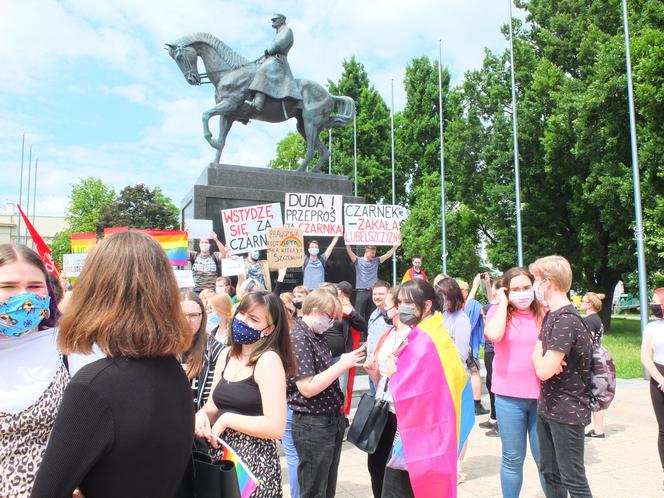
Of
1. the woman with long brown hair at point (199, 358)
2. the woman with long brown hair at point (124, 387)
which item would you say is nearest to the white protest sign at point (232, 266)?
the woman with long brown hair at point (199, 358)

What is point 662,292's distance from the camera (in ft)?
18.2

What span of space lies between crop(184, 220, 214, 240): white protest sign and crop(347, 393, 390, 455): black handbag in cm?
759

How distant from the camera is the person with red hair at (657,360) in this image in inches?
203

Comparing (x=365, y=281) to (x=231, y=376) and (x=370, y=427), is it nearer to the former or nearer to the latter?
(x=370, y=427)

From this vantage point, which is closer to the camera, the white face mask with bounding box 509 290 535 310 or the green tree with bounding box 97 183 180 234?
the white face mask with bounding box 509 290 535 310

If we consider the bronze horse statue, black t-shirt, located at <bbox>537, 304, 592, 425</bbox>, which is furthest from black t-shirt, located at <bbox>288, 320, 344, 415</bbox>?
the bronze horse statue

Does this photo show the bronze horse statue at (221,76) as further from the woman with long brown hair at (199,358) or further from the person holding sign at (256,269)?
the woman with long brown hair at (199,358)

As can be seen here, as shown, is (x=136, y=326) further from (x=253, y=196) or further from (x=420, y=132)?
(x=420, y=132)

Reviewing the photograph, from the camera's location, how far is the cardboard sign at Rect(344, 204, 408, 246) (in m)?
12.1

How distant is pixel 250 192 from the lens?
12367 mm

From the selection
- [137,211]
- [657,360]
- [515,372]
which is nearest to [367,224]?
[657,360]

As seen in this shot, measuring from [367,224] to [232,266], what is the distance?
3568 millimetres

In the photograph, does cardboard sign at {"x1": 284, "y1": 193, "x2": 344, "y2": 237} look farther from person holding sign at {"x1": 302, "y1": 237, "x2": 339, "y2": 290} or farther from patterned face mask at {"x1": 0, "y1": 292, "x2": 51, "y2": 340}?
patterned face mask at {"x1": 0, "y1": 292, "x2": 51, "y2": 340}

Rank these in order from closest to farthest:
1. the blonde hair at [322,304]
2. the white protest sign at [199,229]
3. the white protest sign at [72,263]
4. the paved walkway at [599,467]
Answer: the blonde hair at [322,304], the paved walkway at [599,467], the white protest sign at [72,263], the white protest sign at [199,229]
